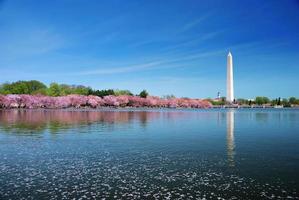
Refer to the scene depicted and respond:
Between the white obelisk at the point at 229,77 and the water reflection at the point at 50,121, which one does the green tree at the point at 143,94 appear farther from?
the water reflection at the point at 50,121

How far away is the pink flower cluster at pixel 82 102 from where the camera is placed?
128m

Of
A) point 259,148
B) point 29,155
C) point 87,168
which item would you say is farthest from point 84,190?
point 259,148

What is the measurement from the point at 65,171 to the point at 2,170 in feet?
10.3

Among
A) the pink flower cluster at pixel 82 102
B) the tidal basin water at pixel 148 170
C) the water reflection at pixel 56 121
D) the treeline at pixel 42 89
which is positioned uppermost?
the treeline at pixel 42 89

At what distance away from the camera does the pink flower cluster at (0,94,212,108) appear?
12789cm

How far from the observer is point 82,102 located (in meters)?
144

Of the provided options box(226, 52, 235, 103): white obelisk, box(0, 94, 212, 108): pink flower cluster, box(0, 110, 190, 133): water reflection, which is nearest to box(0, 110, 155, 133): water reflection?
box(0, 110, 190, 133): water reflection

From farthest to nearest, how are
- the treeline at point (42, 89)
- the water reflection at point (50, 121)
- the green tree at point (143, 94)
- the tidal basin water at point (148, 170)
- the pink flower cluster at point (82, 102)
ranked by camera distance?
1. the green tree at point (143, 94)
2. the treeline at point (42, 89)
3. the pink flower cluster at point (82, 102)
4. the water reflection at point (50, 121)
5. the tidal basin water at point (148, 170)

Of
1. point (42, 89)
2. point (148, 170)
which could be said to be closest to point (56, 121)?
point (148, 170)

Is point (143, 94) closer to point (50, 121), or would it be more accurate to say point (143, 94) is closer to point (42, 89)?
point (42, 89)

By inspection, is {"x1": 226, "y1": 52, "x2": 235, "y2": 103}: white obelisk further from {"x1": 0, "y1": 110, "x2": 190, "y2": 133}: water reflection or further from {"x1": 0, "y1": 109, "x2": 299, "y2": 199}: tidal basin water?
{"x1": 0, "y1": 109, "x2": 299, "y2": 199}: tidal basin water

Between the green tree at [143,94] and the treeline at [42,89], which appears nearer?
the treeline at [42,89]

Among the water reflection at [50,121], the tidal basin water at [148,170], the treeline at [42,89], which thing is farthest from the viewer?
the treeline at [42,89]

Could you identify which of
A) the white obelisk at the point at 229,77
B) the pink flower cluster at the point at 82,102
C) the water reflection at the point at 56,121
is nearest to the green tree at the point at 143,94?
the pink flower cluster at the point at 82,102
